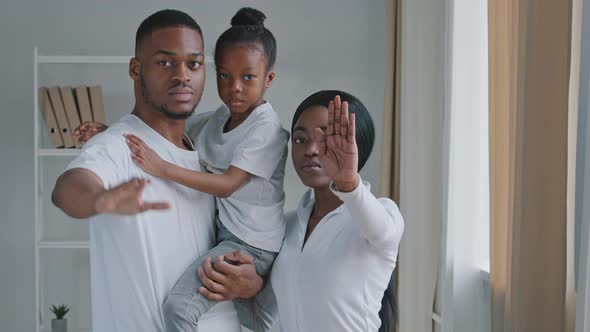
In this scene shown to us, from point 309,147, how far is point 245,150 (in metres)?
0.11

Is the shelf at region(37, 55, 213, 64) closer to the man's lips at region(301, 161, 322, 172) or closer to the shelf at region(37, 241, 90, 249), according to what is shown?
the shelf at region(37, 241, 90, 249)

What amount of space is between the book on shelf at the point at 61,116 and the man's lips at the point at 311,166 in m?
2.48

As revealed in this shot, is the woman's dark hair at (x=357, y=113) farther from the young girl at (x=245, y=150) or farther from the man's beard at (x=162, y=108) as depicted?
the man's beard at (x=162, y=108)

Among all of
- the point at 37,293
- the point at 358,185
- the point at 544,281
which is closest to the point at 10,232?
the point at 37,293

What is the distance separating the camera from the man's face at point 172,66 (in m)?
1.19

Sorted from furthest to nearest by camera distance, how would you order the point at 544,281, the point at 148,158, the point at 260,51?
the point at 544,281 < the point at 260,51 < the point at 148,158

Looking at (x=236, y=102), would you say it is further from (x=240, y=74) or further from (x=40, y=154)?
(x=40, y=154)

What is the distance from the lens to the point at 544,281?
2008 mm

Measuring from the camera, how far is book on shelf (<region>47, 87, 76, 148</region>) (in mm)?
3638

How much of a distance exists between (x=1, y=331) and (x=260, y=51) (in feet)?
10.2

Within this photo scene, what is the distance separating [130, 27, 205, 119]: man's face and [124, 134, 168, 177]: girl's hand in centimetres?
7

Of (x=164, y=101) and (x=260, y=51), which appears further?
(x=260, y=51)

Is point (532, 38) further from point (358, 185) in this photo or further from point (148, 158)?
point (148, 158)

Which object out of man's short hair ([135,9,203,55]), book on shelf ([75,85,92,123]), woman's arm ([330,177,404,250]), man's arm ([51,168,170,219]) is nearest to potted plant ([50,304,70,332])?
book on shelf ([75,85,92,123])
